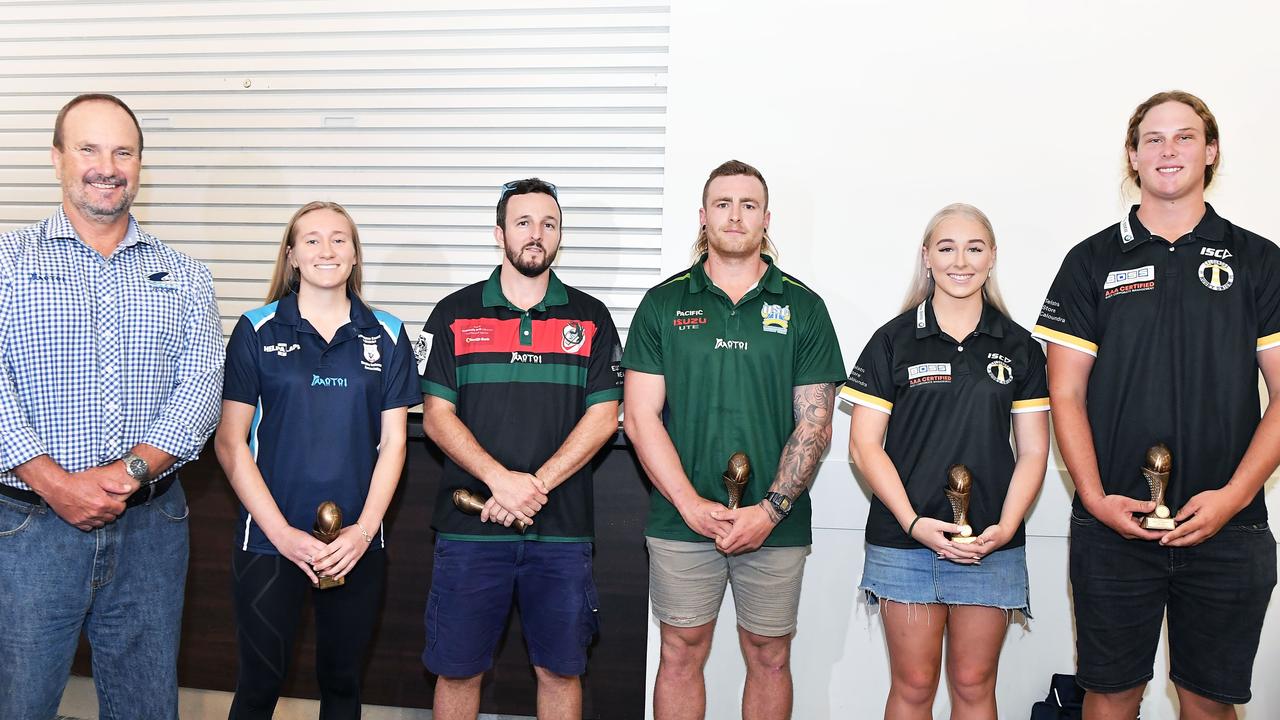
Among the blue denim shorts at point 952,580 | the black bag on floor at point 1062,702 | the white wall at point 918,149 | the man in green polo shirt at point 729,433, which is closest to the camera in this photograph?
the blue denim shorts at point 952,580

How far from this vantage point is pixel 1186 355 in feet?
8.61

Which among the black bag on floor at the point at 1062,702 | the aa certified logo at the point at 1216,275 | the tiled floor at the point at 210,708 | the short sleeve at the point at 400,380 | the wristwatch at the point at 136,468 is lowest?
the tiled floor at the point at 210,708

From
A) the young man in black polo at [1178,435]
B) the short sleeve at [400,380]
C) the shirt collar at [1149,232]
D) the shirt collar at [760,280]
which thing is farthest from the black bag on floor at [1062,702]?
the short sleeve at [400,380]

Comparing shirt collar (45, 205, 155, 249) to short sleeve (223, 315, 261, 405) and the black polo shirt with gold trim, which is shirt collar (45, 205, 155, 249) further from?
the black polo shirt with gold trim

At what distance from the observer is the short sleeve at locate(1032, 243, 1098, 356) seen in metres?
2.75

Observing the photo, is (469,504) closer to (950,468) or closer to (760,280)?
(760,280)

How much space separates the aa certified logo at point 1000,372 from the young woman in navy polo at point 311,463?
1.84m

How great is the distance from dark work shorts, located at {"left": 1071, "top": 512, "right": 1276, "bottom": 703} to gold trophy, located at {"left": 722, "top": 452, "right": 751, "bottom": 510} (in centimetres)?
102

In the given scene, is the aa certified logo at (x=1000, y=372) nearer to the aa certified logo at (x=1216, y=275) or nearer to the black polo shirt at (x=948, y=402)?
the black polo shirt at (x=948, y=402)

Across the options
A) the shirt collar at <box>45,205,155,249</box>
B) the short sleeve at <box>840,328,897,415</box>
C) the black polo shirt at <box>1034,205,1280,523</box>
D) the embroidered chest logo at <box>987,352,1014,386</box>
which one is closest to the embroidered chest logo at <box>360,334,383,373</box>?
the shirt collar at <box>45,205,155,249</box>

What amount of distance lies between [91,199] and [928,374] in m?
2.48

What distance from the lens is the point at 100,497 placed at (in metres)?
2.40

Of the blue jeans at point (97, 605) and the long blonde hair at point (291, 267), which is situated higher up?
the long blonde hair at point (291, 267)

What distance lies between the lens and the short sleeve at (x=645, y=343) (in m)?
3.03
